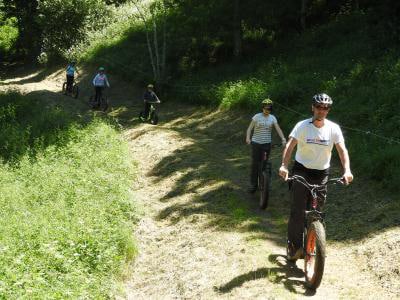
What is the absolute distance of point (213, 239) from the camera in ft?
31.2

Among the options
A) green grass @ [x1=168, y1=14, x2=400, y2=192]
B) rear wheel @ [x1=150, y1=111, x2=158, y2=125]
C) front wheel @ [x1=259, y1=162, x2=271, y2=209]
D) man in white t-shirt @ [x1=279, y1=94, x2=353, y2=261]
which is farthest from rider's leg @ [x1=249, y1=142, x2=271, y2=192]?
rear wheel @ [x1=150, y1=111, x2=158, y2=125]

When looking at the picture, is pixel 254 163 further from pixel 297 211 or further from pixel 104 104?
pixel 104 104

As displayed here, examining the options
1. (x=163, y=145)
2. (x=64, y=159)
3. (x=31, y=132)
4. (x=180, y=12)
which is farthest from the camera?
(x=180, y=12)

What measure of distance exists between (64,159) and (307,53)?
12.5 metres

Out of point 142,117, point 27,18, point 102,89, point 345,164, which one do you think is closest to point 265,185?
point 345,164

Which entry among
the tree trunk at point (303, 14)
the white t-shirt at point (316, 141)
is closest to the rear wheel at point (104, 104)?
the tree trunk at point (303, 14)

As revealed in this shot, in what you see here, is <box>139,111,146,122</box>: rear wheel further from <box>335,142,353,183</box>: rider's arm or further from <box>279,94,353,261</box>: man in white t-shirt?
<box>335,142,353,183</box>: rider's arm

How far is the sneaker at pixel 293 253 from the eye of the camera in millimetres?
7531

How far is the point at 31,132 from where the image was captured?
733 inches

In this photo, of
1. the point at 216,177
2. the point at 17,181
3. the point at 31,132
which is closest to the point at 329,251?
the point at 216,177

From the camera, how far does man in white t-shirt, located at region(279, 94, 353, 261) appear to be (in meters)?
6.82

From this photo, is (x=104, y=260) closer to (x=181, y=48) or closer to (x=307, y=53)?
(x=307, y=53)

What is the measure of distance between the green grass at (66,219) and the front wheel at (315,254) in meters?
3.10

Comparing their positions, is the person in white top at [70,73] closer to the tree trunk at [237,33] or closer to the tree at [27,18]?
the tree trunk at [237,33]
